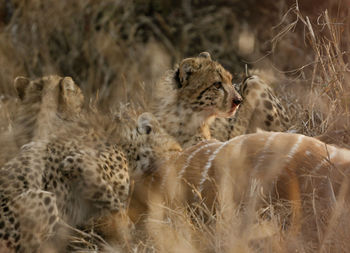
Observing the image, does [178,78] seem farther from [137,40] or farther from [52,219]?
[137,40]

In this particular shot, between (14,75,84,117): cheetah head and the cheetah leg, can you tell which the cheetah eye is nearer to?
(14,75,84,117): cheetah head

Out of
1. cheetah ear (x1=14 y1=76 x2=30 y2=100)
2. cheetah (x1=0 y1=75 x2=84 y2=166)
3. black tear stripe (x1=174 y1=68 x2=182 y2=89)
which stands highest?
cheetah ear (x1=14 y1=76 x2=30 y2=100)

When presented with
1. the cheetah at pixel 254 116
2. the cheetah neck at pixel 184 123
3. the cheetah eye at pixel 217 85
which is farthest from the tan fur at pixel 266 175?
the cheetah at pixel 254 116

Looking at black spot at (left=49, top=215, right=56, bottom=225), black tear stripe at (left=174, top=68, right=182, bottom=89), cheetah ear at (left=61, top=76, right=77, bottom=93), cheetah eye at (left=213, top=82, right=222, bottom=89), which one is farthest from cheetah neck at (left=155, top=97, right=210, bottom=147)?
black spot at (left=49, top=215, right=56, bottom=225)

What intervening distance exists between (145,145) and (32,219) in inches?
54.2

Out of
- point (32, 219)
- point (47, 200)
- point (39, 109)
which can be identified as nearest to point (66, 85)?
point (39, 109)

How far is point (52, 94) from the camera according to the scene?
14.8 feet

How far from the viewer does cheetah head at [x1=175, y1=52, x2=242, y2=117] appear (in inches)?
223

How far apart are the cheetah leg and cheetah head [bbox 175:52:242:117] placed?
2328 millimetres

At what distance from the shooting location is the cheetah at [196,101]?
5.67 metres

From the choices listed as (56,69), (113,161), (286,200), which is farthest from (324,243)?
(56,69)

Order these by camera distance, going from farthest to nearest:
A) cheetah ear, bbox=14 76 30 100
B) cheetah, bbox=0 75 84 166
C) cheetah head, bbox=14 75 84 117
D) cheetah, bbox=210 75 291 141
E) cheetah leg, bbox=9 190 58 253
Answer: cheetah, bbox=210 75 291 141, cheetah ear, bbox=14 76 30 100, cheetah head, bbox=14 75 84 117, cheetah, bbox=0 75 84 166, cheetah leg, bbox=9 190 58 253

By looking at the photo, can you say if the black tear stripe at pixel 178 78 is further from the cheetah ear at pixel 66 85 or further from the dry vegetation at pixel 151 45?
the cheetah ear at pixel 66 85

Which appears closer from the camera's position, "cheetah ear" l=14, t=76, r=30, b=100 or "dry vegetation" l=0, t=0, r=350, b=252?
"cheetah ear" l=14, t=76, r=30, b=100
